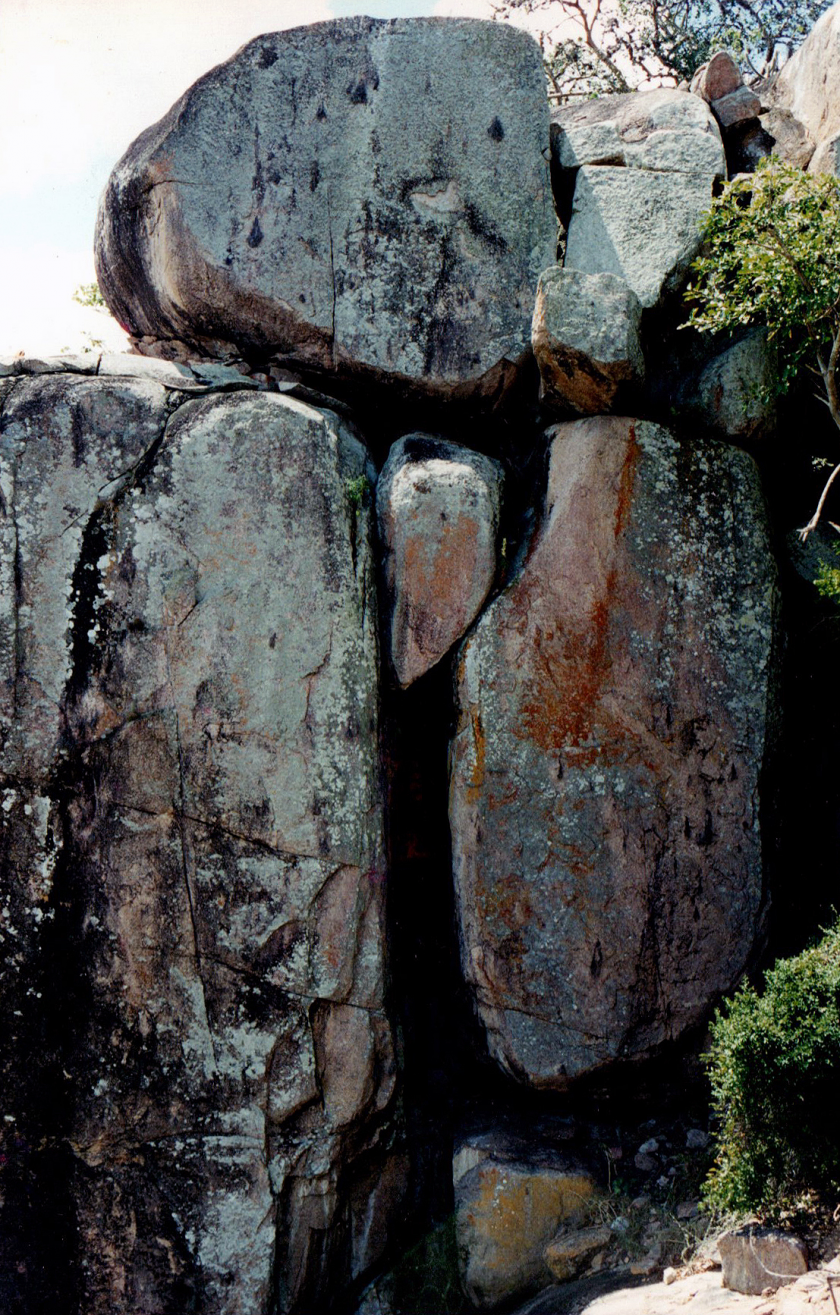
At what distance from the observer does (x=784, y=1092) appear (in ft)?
17.3

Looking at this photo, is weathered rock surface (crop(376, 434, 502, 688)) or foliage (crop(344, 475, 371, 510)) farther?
foliage (crop(344, 475, 371, 510))

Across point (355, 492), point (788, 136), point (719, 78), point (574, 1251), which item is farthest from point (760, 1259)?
point (719, 78)

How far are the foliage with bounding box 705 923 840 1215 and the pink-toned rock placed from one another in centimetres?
590

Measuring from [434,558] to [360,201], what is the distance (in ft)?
8.20

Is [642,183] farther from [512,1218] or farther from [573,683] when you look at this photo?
[512,1218]

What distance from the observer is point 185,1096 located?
6.29 meters

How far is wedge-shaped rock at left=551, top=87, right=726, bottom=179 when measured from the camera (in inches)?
298

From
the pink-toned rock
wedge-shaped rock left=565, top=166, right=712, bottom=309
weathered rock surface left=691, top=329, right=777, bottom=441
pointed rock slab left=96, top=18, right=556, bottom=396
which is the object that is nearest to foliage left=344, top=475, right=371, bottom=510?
pointed rock slab left=96, top=18, right=556, bottom=396

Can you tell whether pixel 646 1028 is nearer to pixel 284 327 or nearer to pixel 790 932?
pixel 790 932

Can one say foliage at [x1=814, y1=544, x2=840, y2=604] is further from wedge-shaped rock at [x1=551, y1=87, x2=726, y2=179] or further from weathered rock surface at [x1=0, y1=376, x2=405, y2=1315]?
wedge-shaped rock at [x1=551, y1=87, x2=726, y2=179]

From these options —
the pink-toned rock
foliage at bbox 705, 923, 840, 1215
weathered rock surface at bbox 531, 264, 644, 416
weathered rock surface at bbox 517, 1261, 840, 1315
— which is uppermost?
the pink-toned rock

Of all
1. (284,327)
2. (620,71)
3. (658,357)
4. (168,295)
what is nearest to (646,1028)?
(658,357)

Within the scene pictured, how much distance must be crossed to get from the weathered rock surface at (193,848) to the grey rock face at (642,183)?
2476 millimetres

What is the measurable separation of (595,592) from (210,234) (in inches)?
132
